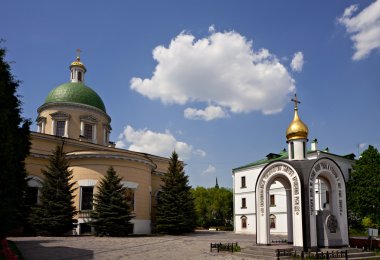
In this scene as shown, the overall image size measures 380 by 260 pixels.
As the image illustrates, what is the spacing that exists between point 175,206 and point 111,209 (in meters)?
7.07

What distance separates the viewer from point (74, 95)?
3875 cm

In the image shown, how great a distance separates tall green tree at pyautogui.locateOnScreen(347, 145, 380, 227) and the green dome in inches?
1089

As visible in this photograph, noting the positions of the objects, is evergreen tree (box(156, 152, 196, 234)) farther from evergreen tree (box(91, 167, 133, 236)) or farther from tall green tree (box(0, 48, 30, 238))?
tall green tree (box(0, 48, 30, 238))

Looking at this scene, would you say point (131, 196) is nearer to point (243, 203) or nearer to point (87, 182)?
point (87, 182)

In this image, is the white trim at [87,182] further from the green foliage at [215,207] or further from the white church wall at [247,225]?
the green foliage at [215,207]

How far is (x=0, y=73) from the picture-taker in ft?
40.2

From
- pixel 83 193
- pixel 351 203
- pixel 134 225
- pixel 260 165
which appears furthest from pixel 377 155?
pixel 83 193

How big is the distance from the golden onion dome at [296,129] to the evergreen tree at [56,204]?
16.7 m

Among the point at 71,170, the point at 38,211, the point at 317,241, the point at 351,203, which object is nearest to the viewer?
the point at 317,241

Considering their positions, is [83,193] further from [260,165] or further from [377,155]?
[377,155]

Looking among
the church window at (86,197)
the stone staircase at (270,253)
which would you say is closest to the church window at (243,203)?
the church window at (86,197)

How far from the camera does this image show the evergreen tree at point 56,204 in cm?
2639

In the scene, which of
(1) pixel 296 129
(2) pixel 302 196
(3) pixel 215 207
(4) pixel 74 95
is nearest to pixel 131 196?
(4) pixel 74 95

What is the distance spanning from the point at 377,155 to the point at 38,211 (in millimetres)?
32016
